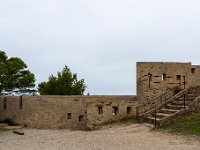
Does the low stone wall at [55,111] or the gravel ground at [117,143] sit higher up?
the low stone wall at [55,111]

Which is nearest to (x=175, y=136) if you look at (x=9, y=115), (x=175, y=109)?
(x=175, y=109)

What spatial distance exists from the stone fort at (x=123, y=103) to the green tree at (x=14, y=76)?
1101 centimetres

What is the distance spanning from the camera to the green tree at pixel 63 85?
43.5 meters

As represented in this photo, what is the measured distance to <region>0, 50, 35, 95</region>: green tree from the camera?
39.9 m

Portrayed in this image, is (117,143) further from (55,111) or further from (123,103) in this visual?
(55,111)

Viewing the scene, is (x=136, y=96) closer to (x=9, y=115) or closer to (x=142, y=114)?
(x=142, y=114)

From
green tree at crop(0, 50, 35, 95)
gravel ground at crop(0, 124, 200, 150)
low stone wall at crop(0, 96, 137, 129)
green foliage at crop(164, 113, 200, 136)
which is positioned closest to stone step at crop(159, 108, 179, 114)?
green foliage at crop(164, 113, 200, 136)

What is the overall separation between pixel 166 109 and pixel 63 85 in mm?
21627

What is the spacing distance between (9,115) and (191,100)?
Answer: 13.7m

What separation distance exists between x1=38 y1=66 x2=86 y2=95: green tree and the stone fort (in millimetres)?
14204

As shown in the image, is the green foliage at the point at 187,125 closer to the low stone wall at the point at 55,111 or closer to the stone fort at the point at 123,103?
the stone fort at the point at 123,103

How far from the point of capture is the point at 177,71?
26.6 m

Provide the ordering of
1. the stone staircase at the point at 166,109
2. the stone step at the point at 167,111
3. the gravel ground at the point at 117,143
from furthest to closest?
the stone step at the point at 167,111 → the stone staircase at the point at 166,109 → the gravel ground at the point at 117,143

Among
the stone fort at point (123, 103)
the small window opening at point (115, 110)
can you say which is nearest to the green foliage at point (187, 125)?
the stone fort at point (123, 103)
